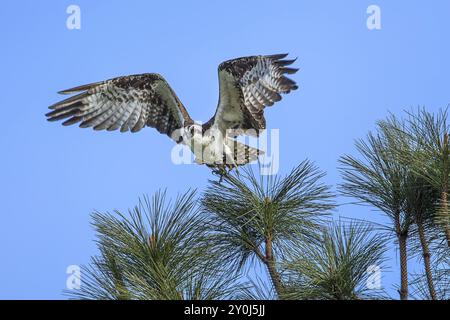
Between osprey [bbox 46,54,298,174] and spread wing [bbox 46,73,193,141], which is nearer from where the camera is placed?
osprey [bbox 46,54,298,174]

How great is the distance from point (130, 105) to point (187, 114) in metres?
0.63

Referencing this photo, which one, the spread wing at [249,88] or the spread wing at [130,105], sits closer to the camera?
the spread wing at [249,88]

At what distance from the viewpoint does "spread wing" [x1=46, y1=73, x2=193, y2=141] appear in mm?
8930

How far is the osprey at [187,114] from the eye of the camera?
27.7 feet

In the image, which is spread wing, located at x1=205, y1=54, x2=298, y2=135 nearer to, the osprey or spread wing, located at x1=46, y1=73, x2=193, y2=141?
the osprey

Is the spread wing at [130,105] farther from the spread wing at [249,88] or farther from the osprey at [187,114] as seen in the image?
the spread wing at [249,88]

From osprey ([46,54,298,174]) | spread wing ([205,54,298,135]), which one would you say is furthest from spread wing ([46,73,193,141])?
spread wing ([205,54,298,135])

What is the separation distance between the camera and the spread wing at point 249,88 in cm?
844

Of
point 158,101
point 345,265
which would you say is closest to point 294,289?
point 345,265

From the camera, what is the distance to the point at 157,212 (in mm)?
5383

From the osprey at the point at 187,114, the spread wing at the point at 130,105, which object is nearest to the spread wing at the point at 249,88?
the osprey at the point at 187,114
